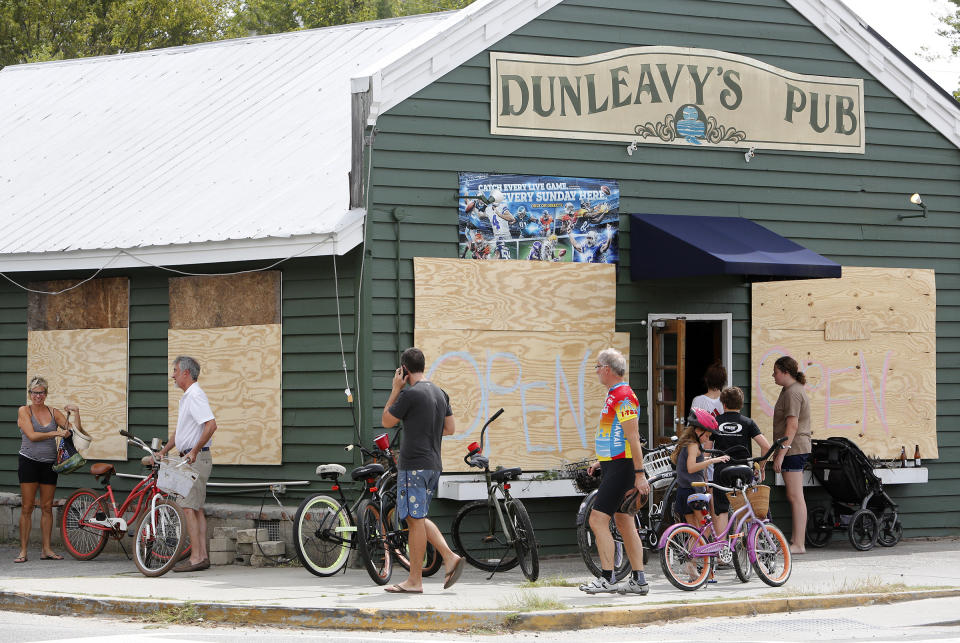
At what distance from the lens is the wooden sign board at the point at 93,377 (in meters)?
14.9

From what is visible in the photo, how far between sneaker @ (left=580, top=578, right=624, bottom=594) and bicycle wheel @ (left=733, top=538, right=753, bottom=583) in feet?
3.88

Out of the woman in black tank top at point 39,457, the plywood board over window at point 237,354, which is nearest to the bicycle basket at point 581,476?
the plywood board over window at point 237,354

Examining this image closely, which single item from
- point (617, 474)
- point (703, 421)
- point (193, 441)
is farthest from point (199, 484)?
point (703, 421)

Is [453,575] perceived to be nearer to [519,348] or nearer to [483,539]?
[483,539]

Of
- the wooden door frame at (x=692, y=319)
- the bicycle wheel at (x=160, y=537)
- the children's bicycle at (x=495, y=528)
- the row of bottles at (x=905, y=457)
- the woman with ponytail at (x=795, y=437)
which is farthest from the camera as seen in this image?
the row of bottles at (x=905, y=457)

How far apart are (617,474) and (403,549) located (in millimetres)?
2381

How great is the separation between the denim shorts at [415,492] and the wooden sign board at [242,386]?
10.2ft

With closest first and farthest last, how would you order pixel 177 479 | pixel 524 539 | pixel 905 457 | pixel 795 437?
1. pixel 524 539
2. pixel 177 479
3. pixel 795 437
4. pixel 905 457

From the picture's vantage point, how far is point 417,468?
35.7ft

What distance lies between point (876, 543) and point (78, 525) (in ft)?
28.1

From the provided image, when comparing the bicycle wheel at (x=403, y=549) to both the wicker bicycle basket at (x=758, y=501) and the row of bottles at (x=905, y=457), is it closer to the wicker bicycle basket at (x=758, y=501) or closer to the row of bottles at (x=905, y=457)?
the wicker bicycle basket at (x=758, y=501)

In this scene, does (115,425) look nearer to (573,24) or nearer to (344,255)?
(344,255)

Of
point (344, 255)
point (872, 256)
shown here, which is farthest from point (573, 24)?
point (872, 256)

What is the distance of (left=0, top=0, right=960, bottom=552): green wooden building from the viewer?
1338 cm
